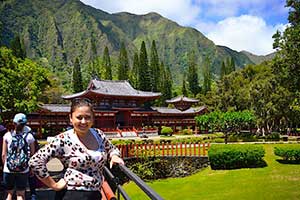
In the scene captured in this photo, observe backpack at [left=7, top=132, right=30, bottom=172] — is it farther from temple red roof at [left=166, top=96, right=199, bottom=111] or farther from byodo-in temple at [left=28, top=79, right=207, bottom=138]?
temple red roof at [left=166, top=96, right=199, bottom=111]

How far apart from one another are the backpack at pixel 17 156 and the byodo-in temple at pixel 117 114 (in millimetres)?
34476

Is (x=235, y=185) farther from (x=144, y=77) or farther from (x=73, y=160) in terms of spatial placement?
(x=144, y=77)

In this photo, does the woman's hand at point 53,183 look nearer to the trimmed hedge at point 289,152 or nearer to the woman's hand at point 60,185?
the woman's hand at point 60,185

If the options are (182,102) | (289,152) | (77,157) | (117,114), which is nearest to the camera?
Answer: (77,157)

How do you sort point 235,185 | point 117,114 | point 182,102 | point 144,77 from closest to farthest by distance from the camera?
point 235,185 < point 117,114 < point 182,102 < point 144,77

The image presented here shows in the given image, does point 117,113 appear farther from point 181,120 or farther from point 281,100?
point 281,100

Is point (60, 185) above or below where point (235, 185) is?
above

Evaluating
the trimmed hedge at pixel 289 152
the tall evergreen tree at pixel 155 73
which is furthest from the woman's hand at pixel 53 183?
the tall evergreen tree at pixel 155 73

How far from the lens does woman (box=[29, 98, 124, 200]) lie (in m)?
2.84

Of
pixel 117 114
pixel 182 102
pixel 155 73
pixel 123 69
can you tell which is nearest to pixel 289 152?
pixel 117 114

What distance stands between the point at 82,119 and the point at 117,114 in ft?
146

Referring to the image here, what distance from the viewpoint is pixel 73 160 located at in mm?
2875

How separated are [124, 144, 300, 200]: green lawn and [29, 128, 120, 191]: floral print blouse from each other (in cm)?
1187

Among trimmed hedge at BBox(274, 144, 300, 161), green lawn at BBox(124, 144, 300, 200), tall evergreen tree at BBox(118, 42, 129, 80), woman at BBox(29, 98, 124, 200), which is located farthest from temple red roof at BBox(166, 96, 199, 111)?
woman at BBox(29, 98, 124, 200)
